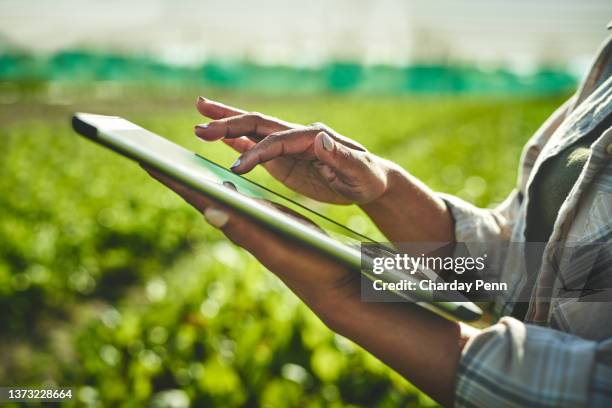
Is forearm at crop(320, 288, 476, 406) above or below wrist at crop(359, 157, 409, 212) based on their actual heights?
below

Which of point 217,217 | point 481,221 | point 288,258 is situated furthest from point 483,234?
point 217,217

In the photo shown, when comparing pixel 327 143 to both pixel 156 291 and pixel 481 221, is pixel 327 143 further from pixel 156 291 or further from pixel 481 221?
pixel 156 291

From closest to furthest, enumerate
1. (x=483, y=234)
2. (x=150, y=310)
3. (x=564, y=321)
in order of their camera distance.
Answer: (x=564, y=321) < (x=483, y=234) < (x=150, y=310)

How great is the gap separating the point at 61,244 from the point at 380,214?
3063mm

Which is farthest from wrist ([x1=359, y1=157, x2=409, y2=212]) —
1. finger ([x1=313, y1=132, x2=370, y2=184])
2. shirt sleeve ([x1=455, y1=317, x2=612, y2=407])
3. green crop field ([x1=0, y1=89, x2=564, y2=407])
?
green crop field ([x1=0, y1=89, x2=564, y2=407])

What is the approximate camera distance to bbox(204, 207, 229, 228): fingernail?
34.4 inches

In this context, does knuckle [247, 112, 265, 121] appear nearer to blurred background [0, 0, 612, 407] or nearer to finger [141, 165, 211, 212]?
finger [141, 165, 211, 212]

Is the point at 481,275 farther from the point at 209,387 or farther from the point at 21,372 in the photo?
the point at 21,372

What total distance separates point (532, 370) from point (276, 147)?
1.95ft

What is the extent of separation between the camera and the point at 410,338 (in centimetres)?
93

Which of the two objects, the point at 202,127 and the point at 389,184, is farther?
the point at 389,184

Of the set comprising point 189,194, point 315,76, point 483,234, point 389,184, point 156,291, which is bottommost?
point 315,76

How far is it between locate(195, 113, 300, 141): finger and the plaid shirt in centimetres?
61

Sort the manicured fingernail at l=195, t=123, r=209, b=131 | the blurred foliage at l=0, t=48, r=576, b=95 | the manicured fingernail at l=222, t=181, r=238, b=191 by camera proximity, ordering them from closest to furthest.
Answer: the manicured fingernail at l=222, t=181, r=238, b=191
the manicured fingernail at l=195, t=123, r=209, b=131
the blurred foliage at l=0, t=48, r=576, b=95
